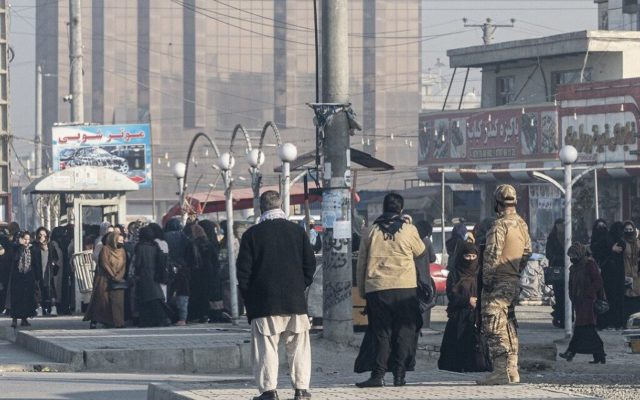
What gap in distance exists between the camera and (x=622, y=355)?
1731cm

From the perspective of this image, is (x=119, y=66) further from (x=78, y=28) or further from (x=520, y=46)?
(x=78, y=28)

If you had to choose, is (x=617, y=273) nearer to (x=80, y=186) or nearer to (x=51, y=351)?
(x=51, y=351)

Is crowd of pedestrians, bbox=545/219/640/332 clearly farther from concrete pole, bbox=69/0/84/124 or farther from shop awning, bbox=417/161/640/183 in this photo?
shop awning, bbox=417/161/640/183

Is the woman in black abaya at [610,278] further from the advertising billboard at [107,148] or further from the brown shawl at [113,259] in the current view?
the advertising billboard at [107,148]

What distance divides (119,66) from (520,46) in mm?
68440

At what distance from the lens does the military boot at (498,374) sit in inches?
473

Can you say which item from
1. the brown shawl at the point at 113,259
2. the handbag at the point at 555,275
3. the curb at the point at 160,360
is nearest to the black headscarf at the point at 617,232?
the handbag at the point at 555,275

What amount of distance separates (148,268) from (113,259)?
63cm

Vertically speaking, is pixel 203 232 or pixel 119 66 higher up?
pixel 119 66

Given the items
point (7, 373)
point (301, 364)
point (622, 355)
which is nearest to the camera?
point (301, 364)

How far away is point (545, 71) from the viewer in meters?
44.0

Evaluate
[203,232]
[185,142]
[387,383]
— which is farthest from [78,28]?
[185,142]

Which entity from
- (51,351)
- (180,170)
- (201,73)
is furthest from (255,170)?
(201,73)

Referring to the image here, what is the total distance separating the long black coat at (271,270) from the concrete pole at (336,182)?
517 centimetres
